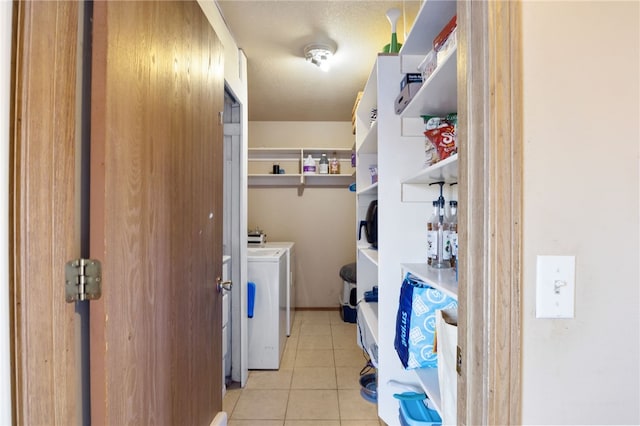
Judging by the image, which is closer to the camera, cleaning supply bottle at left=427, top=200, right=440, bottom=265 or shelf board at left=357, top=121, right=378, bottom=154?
cleaning supply bottle at left=427, top=200, right=440, bottom=265

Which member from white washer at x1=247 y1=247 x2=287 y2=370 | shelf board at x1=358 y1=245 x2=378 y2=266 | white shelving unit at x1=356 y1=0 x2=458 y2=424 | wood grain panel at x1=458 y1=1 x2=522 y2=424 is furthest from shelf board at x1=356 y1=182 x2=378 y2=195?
wood grain panel at x1=458 y1=1 x2=522 y2=424

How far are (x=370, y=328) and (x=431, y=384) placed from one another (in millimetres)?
613

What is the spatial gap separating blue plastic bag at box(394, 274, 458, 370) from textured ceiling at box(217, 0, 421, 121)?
157 centimetres

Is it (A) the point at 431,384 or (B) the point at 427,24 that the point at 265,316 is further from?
(B) the point at 427,24

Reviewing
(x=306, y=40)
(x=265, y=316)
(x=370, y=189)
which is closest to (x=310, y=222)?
(x=265, y=316)

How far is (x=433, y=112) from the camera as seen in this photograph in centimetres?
139

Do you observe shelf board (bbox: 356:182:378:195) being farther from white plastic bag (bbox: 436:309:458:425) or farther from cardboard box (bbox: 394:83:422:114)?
white plastic bag (bbox: 436:309:458:425)

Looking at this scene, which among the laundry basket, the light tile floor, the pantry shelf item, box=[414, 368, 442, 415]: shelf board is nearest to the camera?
box=[414, 368, 442, 415]: shelf board

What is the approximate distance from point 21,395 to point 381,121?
1.46 m

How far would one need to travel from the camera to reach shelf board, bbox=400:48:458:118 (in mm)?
950

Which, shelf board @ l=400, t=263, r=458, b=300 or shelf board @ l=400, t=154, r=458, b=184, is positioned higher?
shelf board @ l=400, t=154, r=458, b=184

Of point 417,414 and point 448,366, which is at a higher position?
point 448,366

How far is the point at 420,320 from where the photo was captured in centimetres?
115
